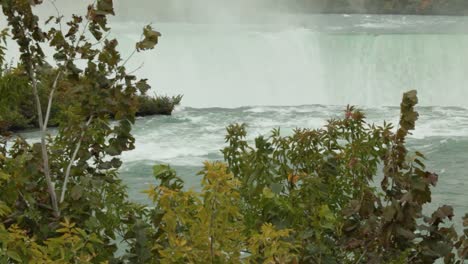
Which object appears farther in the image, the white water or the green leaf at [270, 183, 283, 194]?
the white water

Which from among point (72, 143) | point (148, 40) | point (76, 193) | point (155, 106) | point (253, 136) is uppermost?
point (148, 40)

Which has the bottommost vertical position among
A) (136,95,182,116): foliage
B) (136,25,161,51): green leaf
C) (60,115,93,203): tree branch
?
(136,95,182,116): foliage

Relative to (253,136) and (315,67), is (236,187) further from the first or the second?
(315,67)

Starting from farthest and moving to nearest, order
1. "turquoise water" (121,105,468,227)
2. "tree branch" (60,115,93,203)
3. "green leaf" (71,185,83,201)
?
1. "turquoise water" (121,105,468,227)
2. "tree branch" (60,115,93,203)
3. "green leaf" (71,185,83,201)

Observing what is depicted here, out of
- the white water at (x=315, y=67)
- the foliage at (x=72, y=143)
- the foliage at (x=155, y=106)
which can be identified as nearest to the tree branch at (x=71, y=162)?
the foliage at (x=72, y=143)

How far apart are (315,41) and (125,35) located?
4409 mm

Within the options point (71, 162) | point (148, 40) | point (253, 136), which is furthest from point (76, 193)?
point (253, 136)

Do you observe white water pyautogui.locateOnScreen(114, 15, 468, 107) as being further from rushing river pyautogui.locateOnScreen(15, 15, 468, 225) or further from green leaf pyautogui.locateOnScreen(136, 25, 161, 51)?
green leaf pyautogui.locateOnScreen(136, 25, 161, 51)

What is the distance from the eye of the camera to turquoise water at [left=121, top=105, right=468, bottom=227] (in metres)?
12.1

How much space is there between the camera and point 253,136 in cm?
1520

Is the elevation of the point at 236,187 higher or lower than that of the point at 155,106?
higher

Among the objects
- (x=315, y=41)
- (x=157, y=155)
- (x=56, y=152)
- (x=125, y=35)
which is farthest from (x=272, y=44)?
(x=56, y=152)

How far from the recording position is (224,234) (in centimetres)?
283

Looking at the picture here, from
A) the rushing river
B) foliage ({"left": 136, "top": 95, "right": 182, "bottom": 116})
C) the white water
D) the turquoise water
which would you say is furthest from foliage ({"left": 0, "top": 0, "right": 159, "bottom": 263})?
the white water
